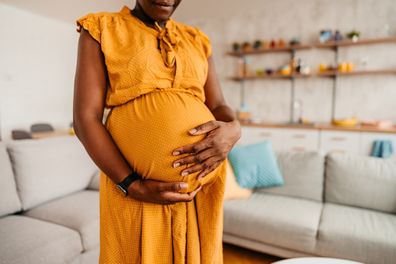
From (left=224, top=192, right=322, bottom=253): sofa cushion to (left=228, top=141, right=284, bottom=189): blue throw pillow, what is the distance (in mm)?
142

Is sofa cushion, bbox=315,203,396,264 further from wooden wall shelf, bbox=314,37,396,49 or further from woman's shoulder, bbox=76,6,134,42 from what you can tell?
wooden wall shelf, bbox=314,37,396,49

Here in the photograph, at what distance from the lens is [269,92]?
14.2 ft

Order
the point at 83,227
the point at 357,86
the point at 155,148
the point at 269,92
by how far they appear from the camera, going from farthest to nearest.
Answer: the point at 269,92 → the point at 357,86 → the point at 83,227 → the point at 155,148

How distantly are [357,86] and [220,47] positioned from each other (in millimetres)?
2160

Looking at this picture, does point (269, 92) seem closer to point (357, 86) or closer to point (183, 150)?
point (357, 86)

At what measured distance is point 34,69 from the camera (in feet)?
14.4

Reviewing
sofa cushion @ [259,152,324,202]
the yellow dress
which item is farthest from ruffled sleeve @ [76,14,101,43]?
sofa cushion @ [259,152,324,202]

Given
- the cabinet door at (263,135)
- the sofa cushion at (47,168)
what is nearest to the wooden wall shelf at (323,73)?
the cabinet door at (263,135)

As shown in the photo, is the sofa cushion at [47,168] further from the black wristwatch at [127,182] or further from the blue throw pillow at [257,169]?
the black wristwatch at [127,182]

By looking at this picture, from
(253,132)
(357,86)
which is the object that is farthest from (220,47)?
(357,86)

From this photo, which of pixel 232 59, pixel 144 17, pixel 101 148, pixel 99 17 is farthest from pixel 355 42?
pixel 101 148

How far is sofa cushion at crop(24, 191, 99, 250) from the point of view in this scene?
157 centimetres

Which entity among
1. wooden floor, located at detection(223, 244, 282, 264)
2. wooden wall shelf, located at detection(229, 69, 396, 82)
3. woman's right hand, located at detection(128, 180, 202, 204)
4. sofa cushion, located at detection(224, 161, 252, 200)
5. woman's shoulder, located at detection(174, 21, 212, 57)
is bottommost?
wooden floor, located at detection(223, 244, 282, 264)

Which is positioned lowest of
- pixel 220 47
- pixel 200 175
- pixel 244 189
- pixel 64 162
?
pixel 244 189
